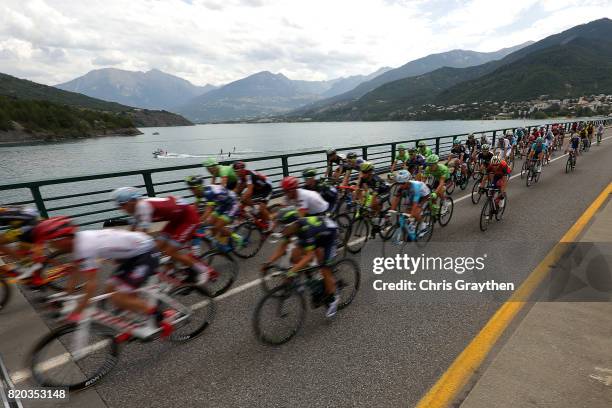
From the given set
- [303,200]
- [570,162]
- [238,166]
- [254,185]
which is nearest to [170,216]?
[303,200]

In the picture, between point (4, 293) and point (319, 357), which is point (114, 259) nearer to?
point (319, 357)

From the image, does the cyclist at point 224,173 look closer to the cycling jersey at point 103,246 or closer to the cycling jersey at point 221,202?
the cycling jersey at point 221,202

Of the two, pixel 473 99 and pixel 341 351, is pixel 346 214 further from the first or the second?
pixel 473 99

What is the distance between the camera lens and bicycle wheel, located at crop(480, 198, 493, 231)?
7.38 metres

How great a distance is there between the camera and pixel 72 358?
3.43m

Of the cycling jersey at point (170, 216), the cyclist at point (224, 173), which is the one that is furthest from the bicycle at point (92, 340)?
the cyclist at point (224, 173)

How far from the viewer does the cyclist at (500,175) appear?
314 inches

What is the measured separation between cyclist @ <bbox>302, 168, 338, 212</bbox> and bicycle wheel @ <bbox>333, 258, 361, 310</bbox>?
1.94m

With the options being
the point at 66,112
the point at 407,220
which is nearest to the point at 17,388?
the point at 407,220

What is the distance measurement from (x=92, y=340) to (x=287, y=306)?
2220mm

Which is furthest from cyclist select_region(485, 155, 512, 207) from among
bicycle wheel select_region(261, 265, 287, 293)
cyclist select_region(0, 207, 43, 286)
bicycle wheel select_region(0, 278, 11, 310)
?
bicycle wheel select_region(0, 278, 11, 310)

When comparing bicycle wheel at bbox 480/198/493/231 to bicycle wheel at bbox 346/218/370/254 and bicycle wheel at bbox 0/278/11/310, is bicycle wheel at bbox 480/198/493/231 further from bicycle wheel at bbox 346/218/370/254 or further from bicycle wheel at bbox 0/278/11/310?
bicycle wheel at bbox 0/278/11/310

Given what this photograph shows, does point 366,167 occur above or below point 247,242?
above

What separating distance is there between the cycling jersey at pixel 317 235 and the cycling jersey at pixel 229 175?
141 inches
